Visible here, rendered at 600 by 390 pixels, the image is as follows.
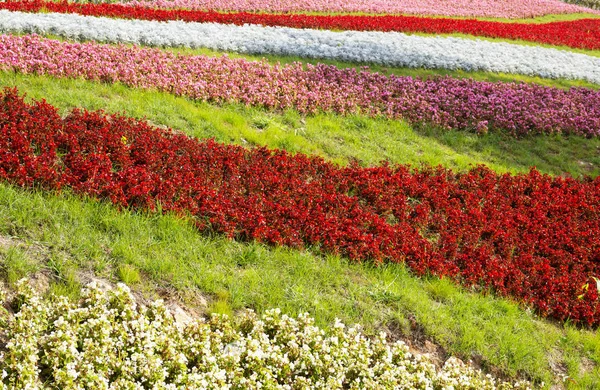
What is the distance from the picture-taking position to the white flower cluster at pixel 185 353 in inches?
154

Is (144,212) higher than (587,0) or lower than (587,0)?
lower

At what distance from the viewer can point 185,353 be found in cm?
440

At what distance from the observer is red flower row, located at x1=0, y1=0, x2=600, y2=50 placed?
1462 centimetres

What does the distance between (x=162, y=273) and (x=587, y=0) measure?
174ft

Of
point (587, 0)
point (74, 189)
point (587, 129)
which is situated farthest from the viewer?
point (587, 0)

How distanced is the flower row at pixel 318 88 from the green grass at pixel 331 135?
292 millimetres

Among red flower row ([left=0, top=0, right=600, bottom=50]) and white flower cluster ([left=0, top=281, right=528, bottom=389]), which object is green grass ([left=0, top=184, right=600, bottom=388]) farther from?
red flower row ([left=0, top=0, right=600, bottom=50])

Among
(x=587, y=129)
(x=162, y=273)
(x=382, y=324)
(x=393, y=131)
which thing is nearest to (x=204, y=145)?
(x=162, y=273)

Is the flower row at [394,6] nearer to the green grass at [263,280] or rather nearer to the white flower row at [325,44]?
the white flower row at [325,44]

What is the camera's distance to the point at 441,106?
12.5 m

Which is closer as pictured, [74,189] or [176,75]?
[74,189]

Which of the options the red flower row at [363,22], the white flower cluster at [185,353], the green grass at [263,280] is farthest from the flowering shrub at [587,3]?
the white flower cluster at [185,353]

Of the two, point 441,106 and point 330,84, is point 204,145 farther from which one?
point 441,106

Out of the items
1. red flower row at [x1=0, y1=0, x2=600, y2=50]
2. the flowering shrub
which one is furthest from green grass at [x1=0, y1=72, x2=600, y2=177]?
the flowering shrub
